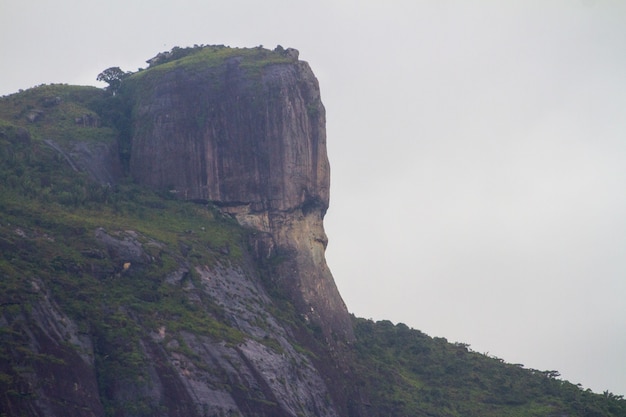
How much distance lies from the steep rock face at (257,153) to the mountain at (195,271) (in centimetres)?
13

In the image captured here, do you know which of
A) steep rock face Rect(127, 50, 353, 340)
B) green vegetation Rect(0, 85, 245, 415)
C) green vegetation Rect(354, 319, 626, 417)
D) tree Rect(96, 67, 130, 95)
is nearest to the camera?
green vegetation Rect(0, 85, 245, 415)

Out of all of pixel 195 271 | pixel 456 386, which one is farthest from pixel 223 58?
pixel 456 386

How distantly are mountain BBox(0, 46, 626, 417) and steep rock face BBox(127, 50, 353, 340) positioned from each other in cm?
13

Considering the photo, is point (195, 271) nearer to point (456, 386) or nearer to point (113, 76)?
point (456, 386)

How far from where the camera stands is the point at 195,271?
250ft

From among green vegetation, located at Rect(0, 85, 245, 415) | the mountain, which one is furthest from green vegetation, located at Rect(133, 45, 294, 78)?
green vegetation, located at Rect(0, 85, 245, 415)

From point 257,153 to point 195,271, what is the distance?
622 inches

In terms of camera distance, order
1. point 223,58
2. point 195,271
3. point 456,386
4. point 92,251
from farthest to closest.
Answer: point 223,58, point 456,386, point 195,271, point 92,251

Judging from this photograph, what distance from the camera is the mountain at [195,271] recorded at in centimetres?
6172

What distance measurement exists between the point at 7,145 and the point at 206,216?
51.0 feet

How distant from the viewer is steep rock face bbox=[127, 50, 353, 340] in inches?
3383

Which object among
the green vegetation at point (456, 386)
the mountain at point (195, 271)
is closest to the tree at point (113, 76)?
the mountain at point (195, 271)

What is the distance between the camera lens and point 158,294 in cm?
7106

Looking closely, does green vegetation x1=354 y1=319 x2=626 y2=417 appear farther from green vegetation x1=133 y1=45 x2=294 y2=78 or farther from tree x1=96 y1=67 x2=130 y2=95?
tree x1=96 y1=67 x2=130 y2=95
